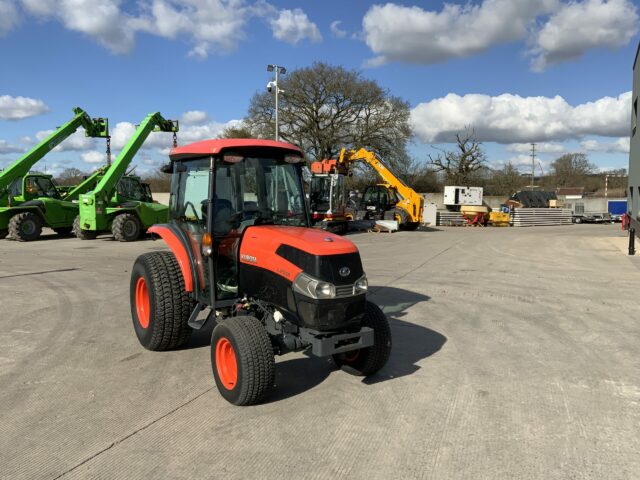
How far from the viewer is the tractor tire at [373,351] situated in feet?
15.0

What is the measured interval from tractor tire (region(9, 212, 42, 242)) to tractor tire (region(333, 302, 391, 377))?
15.9 m

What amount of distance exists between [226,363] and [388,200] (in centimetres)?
2126

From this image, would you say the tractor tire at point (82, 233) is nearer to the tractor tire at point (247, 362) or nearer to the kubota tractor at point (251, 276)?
the kubota tractor at point (251, 276)

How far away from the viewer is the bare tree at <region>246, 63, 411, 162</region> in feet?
128

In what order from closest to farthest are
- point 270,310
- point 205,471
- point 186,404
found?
point 205,471
point 186,404
point 270,310

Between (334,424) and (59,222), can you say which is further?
(59,222)

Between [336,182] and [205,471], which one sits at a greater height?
[336,182]

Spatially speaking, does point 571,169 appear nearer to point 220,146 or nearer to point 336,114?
point 336,114

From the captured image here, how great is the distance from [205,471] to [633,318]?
6.63 metres

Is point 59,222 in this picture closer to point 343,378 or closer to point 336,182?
point 336,182

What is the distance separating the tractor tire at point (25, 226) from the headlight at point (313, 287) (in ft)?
52.9

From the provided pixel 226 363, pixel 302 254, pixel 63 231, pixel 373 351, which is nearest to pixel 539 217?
pixel 63 231

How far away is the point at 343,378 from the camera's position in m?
4.79

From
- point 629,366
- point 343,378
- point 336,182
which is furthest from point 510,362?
point 336,182
